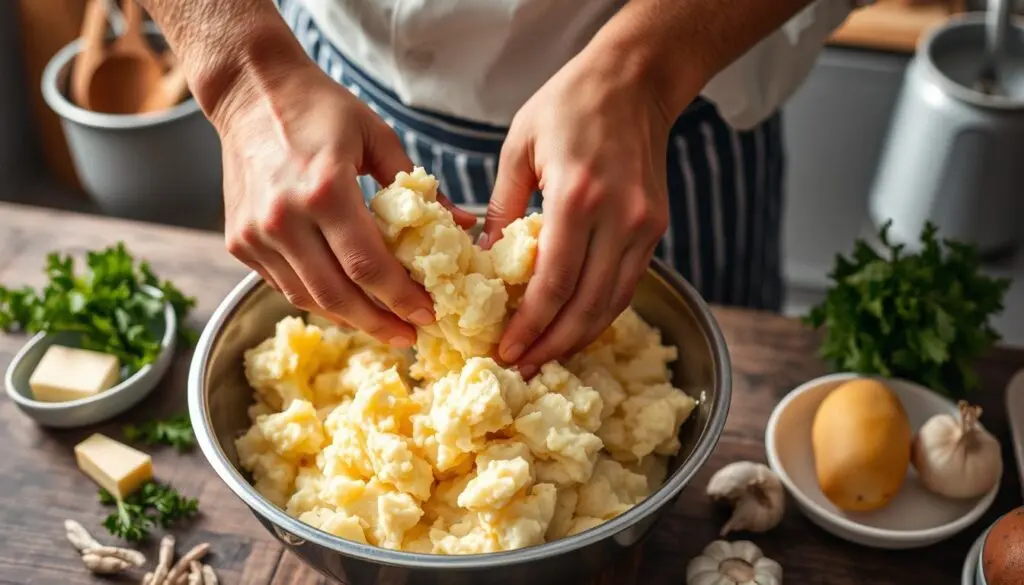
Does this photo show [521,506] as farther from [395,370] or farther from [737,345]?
[737,345]

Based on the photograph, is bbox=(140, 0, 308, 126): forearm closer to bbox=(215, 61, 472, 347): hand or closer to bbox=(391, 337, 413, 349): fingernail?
bbox=(215, 61, 472, 347): hand

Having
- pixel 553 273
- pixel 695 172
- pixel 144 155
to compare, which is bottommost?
pixel 144 155

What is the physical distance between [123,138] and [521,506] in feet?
6.00

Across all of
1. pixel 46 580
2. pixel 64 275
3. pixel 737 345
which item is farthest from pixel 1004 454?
pixel 64 275

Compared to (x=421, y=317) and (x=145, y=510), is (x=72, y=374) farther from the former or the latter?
(x=421, y=317)

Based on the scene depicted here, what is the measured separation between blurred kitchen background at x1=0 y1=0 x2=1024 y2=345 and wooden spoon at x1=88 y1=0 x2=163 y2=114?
0.14 m

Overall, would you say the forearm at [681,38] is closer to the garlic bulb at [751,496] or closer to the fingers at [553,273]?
the fingers at [553,273]

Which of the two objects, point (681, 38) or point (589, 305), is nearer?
point (589, 305)

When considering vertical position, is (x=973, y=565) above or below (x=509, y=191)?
below

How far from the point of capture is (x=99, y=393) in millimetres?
1340

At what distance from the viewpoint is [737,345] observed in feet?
4.85

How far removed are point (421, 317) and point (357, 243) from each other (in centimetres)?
12

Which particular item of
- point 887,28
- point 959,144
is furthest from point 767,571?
point 887,28

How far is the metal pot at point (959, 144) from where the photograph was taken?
212 centimetres
